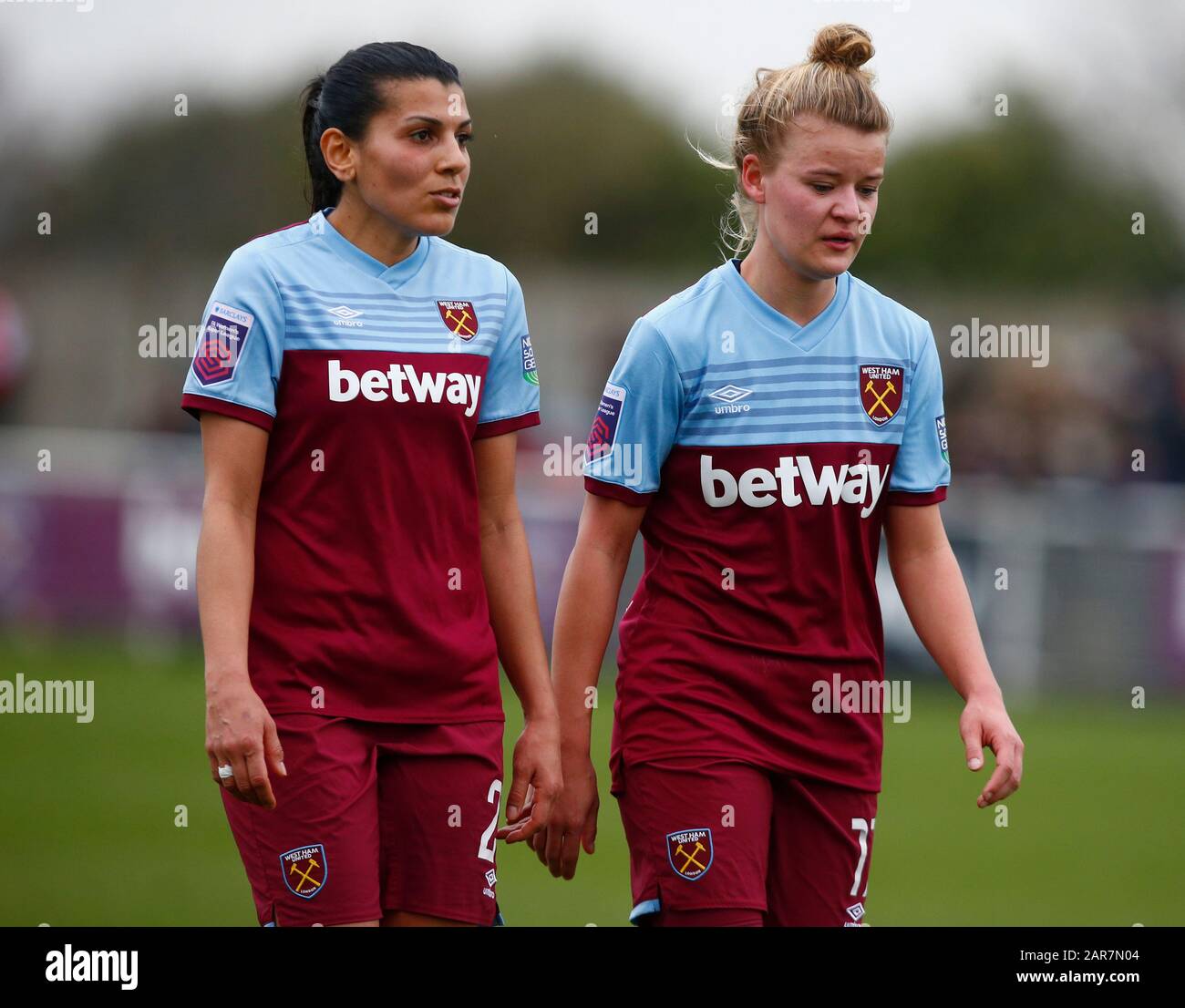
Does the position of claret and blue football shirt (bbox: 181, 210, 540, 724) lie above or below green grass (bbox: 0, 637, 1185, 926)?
above

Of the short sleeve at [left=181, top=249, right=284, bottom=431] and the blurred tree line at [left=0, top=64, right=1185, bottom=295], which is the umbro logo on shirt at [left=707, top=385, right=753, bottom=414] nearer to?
the short sleeve at [left=181, top=249, right=284, bottom=431]

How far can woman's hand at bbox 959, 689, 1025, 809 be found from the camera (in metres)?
4.02

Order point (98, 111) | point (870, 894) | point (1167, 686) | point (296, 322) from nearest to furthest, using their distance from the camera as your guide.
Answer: point (296, 322), point (870, 894), point (1167, 686), point (98, 111)

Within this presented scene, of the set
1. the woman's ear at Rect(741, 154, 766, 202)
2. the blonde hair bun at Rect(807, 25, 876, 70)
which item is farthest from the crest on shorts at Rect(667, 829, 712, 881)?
the blonde hair bun at Rect(807, 25, 876, 70)

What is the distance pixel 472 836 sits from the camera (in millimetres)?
4148

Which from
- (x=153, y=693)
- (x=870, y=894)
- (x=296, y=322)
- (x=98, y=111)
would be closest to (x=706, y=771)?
(x=296, y=322)

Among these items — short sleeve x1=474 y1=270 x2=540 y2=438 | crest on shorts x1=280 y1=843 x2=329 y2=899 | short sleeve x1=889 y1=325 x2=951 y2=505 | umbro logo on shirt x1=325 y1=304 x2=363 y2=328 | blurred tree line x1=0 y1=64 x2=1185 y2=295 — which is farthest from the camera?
blurred tree line x1=0 y1=64 x2=1185 y2=295

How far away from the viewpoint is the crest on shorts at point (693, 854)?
13.4 feet

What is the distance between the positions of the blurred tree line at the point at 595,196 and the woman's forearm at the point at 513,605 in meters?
20.3

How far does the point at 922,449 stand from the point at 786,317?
48 centimetres

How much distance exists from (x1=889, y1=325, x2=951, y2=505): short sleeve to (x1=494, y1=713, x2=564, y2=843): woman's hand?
106cm

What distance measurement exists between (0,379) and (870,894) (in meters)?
17.2
